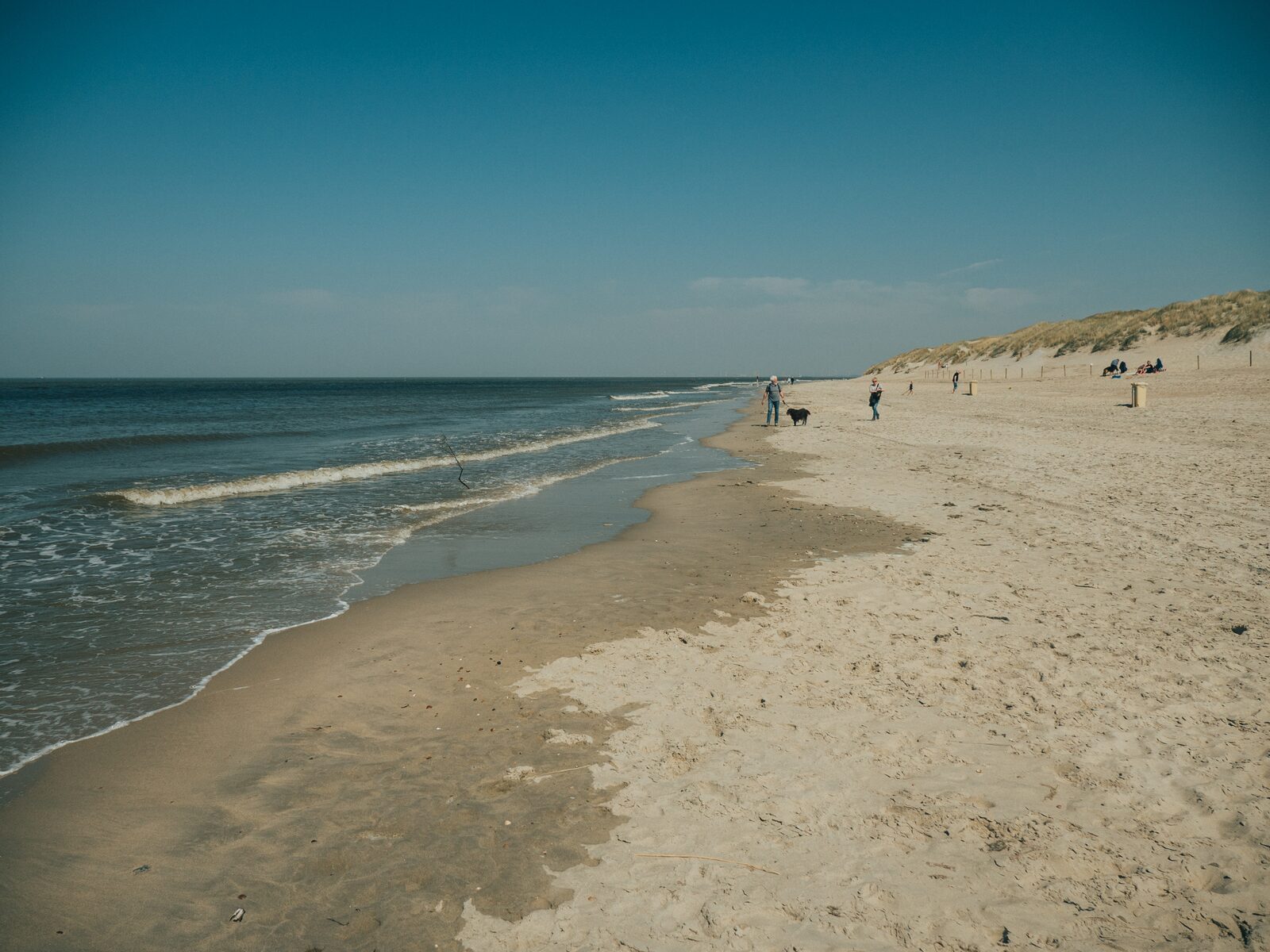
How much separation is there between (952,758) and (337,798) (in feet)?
12.5

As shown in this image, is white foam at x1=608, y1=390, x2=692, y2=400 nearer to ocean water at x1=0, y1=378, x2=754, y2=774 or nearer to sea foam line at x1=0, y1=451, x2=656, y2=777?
ocean water at x1=0, y1=378, x2=754, y2=774

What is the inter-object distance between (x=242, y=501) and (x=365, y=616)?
31.6ft

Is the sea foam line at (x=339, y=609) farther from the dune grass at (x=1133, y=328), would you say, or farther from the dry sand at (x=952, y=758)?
the dune grass at (x=1133, y=328)

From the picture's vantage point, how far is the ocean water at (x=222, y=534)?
6066mm

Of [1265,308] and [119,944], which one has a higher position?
[1265,308]

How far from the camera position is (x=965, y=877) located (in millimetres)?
3207

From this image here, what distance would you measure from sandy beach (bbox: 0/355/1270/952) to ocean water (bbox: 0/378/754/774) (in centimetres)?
93

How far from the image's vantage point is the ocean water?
6.07 meters

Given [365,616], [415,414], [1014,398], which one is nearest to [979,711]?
[365,616]

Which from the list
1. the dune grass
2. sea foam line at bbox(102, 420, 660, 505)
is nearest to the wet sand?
sea foam line at bbox(102, 420, 660, 505)

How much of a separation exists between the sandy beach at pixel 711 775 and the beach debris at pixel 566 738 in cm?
2

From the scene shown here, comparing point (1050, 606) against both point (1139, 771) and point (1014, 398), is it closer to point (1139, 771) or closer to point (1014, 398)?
point (1139, 771)

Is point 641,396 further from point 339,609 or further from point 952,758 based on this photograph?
point 952,758

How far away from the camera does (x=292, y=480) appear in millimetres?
17594
